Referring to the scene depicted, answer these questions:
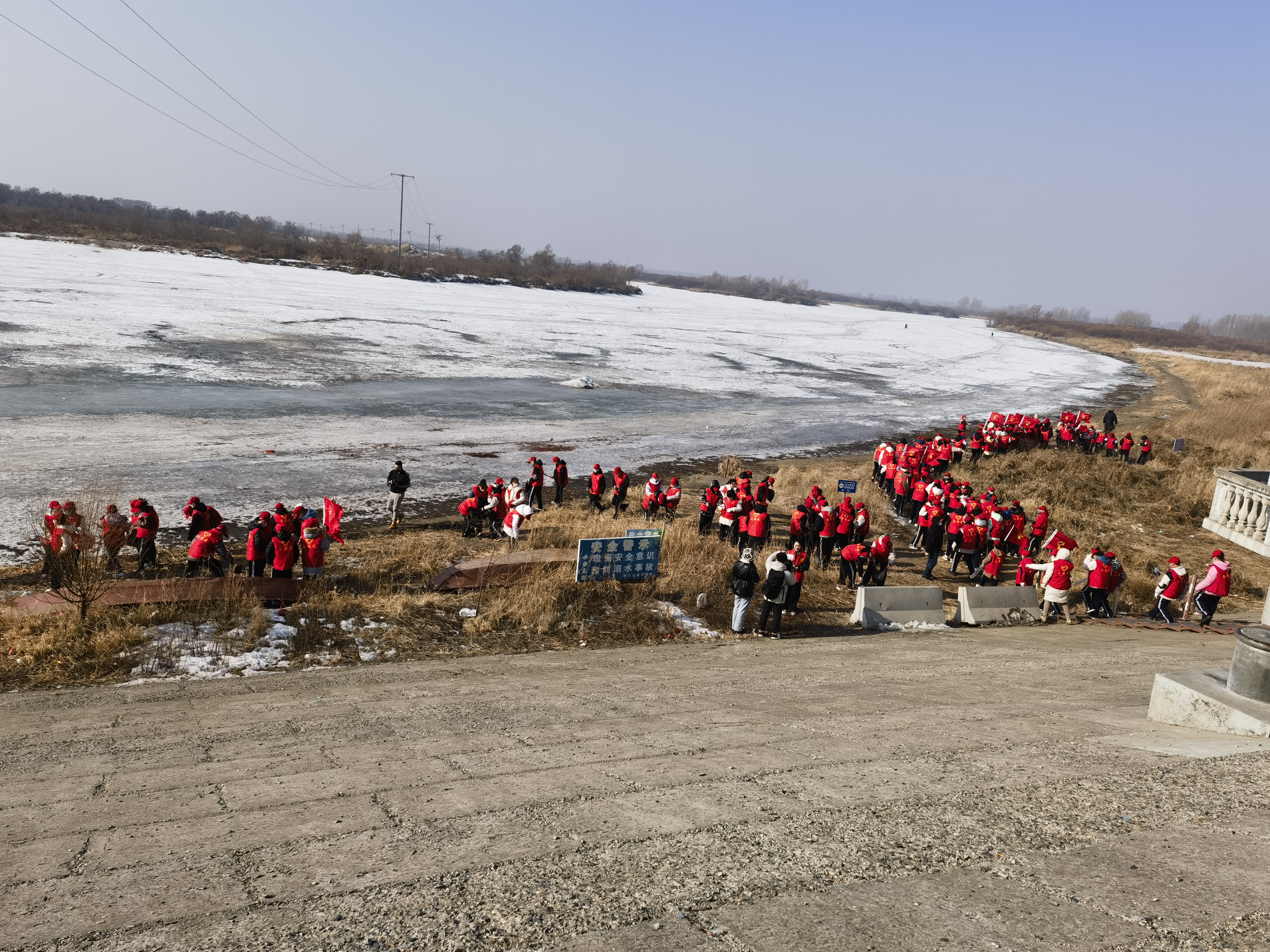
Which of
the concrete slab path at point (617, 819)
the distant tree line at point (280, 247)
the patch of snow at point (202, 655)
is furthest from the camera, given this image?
the distant tree line at point (280, 247)

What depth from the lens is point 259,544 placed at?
11.4 meters

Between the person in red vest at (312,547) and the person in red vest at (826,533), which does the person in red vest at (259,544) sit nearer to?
the person in red vest at (312,547)

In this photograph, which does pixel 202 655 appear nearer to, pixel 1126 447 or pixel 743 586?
pixel 743 586

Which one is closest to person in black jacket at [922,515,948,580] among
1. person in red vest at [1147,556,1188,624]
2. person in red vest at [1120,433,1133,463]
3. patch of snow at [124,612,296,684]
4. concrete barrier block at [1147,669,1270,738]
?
person in red vest at [1147,556,1188,624]

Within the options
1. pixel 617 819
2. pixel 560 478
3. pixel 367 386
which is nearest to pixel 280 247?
pixel 367 386

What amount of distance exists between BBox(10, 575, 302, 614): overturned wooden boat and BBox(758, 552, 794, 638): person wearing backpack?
240 inches

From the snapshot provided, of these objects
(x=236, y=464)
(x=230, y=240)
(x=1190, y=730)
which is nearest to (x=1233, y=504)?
(x=1190, y=730)

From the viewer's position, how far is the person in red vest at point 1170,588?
40.6 feet

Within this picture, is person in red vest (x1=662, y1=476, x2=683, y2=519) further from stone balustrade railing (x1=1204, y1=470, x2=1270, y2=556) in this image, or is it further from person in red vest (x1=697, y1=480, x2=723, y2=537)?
stone balustrade railing (x1=1204, y1=470, x2=1270, y2=556)

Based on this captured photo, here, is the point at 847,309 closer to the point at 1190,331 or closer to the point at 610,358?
the point at 1190,331

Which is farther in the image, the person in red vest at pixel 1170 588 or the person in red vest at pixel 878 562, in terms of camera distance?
the person in red vest at pixel 878 562

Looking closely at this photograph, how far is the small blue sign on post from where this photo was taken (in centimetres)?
1171

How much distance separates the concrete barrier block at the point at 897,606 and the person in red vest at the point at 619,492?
6.32 metres

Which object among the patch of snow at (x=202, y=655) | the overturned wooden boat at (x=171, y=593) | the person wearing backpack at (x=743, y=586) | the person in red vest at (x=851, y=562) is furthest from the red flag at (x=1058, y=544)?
the overturned wooden boat at (x=171, y=593)
